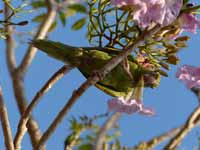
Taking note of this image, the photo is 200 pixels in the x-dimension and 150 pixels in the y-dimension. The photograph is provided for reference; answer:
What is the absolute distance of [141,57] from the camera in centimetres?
93

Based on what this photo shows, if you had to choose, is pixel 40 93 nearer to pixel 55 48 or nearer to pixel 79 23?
pixel 55 48

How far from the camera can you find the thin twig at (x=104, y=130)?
81 cm

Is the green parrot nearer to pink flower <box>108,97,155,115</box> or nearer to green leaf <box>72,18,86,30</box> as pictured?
pink flower <box>108,97,155,115</box>

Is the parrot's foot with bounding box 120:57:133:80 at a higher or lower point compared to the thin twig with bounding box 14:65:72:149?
higher

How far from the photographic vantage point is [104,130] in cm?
Result: 84

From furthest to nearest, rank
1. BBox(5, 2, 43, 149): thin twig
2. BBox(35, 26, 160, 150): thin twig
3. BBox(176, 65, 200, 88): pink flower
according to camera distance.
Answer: BBox(5, 2, 43, 149): thin twig → BBox(176, 65, 200, 88): pink flower → BBox(35, 26, 160, 150): thin twig

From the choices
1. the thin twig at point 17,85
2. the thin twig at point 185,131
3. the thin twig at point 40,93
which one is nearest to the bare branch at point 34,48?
the thin twig at point 17,85

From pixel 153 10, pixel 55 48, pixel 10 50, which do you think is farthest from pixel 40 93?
pixel 10 50

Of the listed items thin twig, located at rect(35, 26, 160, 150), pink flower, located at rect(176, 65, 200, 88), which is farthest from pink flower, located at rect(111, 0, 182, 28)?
pink flower, located at rect(176, 65, 200, 88)

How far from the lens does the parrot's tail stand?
80 cm

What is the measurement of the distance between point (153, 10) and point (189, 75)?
0.14m

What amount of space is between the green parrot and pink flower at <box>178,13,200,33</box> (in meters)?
0.09

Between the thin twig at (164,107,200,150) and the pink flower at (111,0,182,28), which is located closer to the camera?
the pink flower at (111,0,182,28)

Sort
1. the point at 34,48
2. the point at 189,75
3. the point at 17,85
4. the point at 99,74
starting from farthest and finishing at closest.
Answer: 1. the point at 34,48
2. the point at 17,85
3. the point at 189,75
4. the point at 99,74
